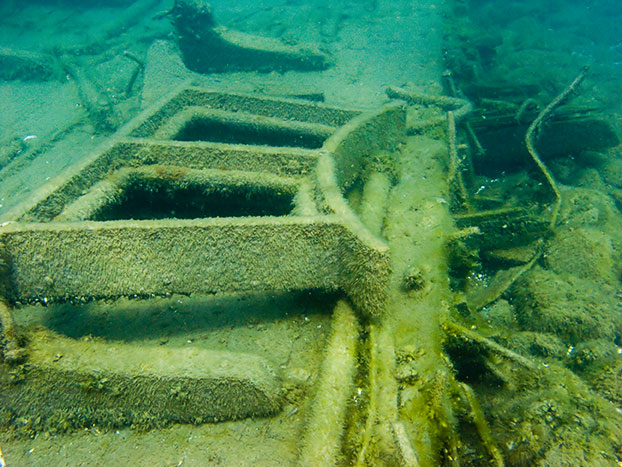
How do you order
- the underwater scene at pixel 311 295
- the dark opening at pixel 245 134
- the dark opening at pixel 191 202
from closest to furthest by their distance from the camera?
the underwater scene at pixel 311 295
the dark opening at pixel 191 202
the dark opening at pixel 245 134

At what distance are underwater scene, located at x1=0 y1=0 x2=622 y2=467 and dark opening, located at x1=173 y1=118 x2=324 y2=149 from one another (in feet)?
0.10

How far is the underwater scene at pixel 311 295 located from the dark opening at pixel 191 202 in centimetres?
2

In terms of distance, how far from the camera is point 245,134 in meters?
4.30

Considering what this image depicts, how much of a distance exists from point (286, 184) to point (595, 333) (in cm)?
310

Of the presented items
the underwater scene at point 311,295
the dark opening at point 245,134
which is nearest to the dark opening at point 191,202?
the underwater scene at point 311,295

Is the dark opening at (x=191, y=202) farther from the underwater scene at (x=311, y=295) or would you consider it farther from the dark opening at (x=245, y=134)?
the dark opening at (x=245, y=134)

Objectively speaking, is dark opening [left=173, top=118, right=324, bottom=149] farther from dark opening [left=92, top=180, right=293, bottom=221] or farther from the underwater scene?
dark opening [left=92, top=180, right=293, bottom=221]

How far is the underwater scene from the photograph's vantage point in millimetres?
1989

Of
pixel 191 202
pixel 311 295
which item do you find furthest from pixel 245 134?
pixel 311 295

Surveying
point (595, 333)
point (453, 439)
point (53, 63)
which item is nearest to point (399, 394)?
point (453, 439)

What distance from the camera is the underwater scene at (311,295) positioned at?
199 cm

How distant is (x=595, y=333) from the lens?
2.67 m

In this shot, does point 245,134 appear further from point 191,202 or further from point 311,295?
point 311,295

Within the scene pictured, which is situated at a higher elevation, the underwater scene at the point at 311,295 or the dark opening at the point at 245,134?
the dark opening at the point at 245,134
